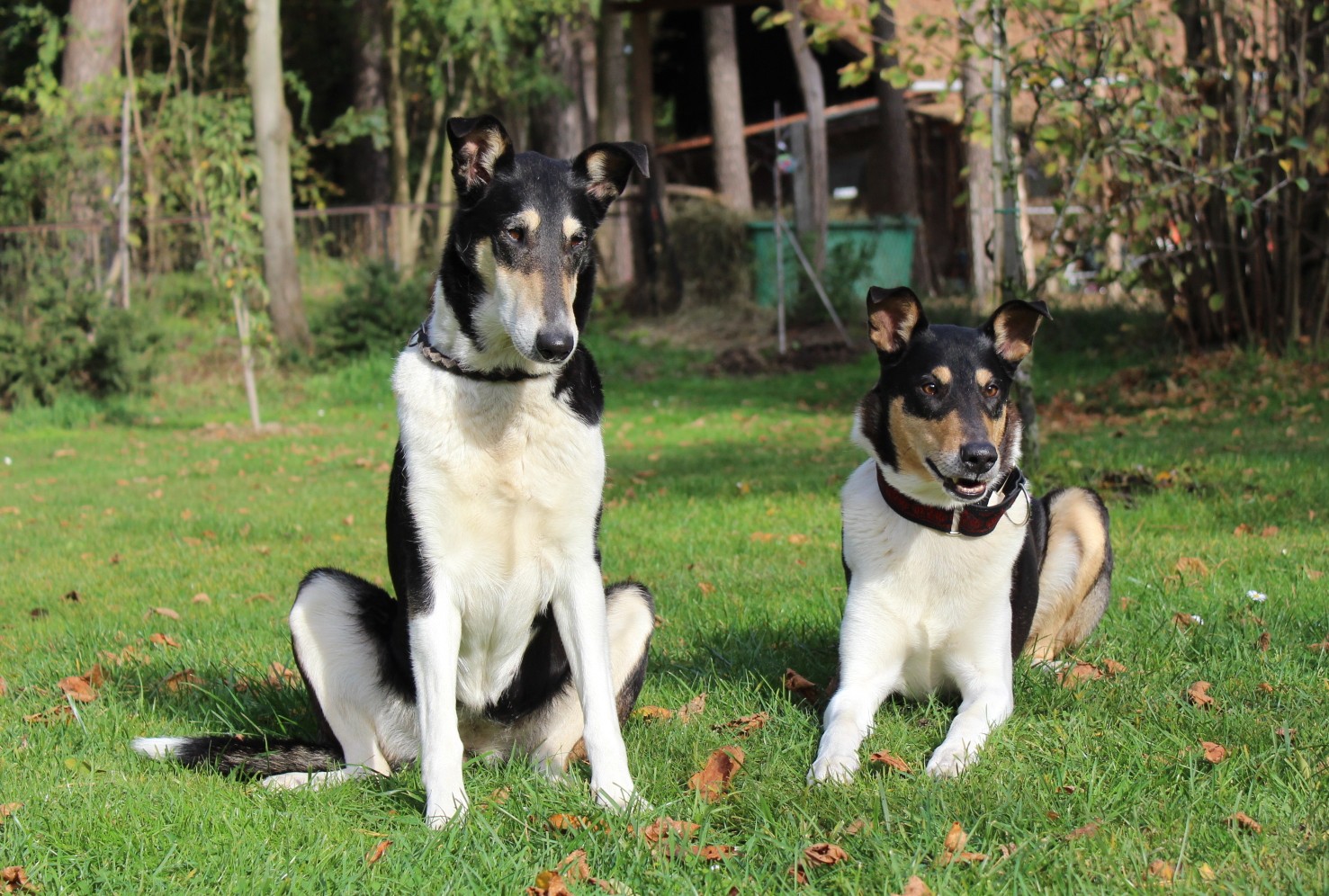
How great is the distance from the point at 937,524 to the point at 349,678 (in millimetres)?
2045

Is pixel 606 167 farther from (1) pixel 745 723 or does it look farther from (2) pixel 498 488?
(1) pixel 745 723

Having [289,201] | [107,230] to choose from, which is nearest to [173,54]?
[107,230]

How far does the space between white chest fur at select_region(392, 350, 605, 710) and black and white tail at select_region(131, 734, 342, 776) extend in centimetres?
76

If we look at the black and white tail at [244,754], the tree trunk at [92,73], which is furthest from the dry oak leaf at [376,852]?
the tree trunk at [92,73]

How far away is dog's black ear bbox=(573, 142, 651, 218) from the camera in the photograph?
12.3 feet

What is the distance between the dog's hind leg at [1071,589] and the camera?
15.9ft

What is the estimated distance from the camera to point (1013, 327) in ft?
14.4

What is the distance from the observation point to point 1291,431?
10.1 meters

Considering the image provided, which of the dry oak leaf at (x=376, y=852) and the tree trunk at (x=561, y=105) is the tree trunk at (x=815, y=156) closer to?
the tree trunk at (x=561, y=105)

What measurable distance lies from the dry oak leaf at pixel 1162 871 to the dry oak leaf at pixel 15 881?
273cm

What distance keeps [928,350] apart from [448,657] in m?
1.91

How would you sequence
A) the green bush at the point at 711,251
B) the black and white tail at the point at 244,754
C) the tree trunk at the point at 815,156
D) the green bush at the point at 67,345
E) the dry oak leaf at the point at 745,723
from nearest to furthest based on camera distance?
the black and white tail at the point at 244,754, the dry oak leaf at the point at 745,723, the green bush at the point at 67,345, the tree trunk at the point at 815,156, the green bush at the point at 711,251

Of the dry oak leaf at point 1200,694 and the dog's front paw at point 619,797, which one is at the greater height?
the dog's front paw at point 619,797

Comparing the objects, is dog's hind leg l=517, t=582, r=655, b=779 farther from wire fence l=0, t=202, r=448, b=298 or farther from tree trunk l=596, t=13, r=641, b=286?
tree trunk l=596, t=13, r=641, b=286
